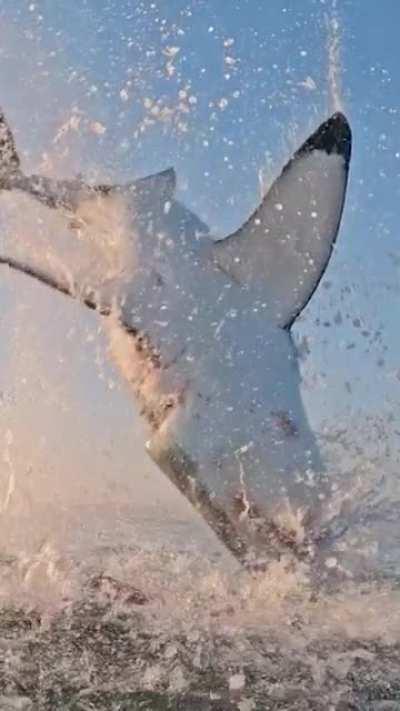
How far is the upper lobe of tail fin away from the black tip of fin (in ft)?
8.29

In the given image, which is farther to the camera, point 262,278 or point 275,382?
point 262,278

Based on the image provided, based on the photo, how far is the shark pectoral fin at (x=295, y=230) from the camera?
34.0 ft

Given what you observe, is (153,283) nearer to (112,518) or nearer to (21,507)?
(21,507)

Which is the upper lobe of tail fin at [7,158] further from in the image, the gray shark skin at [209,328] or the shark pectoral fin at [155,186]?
the shark pectoral fin at [155,186]

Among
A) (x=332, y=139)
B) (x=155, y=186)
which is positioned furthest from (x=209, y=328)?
(x=332, y=139)

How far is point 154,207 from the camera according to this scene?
10055mm

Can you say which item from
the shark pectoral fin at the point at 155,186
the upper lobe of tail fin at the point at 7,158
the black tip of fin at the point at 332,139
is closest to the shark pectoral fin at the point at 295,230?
the black tip of fin at the point at 332,139

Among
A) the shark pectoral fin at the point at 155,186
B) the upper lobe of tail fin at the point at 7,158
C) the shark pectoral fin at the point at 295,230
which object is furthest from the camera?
the shark pectoral fin at the point at 295,230

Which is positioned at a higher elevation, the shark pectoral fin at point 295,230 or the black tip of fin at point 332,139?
the black tip of fin at point 332,139

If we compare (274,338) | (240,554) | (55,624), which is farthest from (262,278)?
(55,624)

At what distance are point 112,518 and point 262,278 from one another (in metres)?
5.79

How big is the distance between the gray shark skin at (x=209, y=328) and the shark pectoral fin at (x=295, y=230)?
0.01 meters

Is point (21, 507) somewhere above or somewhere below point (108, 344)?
below

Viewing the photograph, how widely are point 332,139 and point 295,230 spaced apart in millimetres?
913
